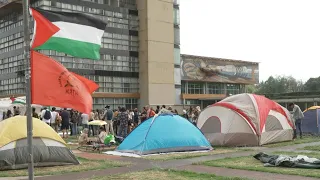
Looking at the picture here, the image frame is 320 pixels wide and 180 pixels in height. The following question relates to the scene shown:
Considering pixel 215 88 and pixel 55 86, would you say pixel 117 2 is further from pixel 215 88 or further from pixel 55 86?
pixel 55 86

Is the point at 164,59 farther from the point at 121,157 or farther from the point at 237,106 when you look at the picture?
the point at 121,157

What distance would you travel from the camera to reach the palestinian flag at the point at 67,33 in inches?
298

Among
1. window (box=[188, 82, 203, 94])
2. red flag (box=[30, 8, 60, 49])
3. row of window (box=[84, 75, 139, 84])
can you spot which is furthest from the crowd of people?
window (box=[188, 82, 203, 94])

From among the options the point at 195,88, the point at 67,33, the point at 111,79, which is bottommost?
the point at 67,33

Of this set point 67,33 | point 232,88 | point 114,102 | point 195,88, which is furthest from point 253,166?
point 232,88

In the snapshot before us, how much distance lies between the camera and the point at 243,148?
16.0 metres

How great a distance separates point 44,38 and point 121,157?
7071mm

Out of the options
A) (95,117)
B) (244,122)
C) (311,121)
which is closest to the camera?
(244,122)

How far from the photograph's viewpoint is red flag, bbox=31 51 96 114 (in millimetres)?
7258

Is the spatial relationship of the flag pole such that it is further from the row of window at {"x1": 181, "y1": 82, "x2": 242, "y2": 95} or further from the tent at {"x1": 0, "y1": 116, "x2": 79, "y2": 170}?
the row of window at {"x1": 181, "y1": 82, "x2": 242, "y2": 95}

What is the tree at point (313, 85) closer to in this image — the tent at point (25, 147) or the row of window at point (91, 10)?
the row of window at point (91, 10)

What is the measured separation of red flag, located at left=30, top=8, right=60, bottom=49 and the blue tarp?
1782 centimetres

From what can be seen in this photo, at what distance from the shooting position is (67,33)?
7.90m

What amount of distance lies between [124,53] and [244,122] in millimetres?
41544
